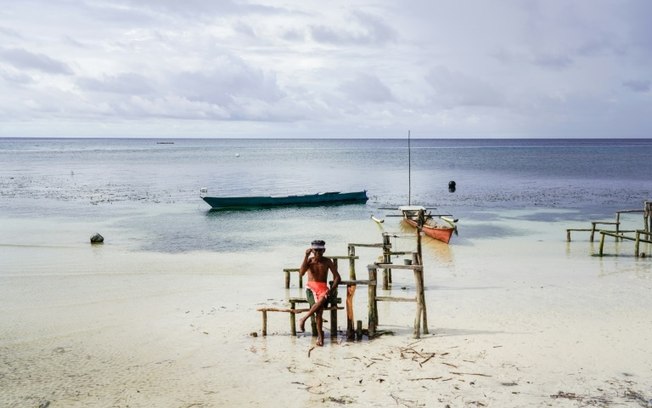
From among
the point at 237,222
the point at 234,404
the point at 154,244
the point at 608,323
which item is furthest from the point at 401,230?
the point at 234,404

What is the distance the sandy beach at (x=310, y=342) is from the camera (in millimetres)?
8539

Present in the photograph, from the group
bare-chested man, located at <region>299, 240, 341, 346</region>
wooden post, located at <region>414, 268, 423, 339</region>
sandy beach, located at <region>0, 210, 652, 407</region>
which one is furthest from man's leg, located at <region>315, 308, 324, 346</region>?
wooden post, located at <region>414, 268, 423, 339</region>

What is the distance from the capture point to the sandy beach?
28.0ft

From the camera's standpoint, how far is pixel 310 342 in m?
10.7

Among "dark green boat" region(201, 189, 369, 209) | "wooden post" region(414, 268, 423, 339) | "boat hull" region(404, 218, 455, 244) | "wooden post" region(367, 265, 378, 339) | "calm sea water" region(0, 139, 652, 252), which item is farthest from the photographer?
"dark green boat" region(201, 189, 369, 209)

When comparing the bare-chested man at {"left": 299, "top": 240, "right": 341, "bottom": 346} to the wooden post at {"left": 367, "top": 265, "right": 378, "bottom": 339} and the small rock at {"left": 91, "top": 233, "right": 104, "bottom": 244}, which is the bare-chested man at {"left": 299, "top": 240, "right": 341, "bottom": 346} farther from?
the small rock at {"left": 91, "top": 233, "right": 104, "bottom": 244}

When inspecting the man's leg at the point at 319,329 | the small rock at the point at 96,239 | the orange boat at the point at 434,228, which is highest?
the orange boat at the point at 434,228

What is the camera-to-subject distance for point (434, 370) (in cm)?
914

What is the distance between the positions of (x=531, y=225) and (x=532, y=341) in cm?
1911

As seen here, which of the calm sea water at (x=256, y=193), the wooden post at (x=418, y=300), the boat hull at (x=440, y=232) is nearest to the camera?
the wooden post at (x=418, y=300)

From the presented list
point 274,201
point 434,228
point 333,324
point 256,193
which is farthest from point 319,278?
point 256,193

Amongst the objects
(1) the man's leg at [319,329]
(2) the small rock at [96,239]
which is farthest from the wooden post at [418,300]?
(2) the small rock at [96,239]

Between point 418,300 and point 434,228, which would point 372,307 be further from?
point 434,228

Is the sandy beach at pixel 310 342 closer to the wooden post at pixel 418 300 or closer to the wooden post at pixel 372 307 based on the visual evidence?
the wooden post at pixel 418 300
